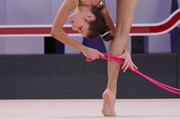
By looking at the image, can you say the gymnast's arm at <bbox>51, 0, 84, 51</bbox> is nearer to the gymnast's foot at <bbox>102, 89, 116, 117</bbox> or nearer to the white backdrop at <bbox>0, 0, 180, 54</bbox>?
the gymnast's foot at <bbox>102, 89, 116, 117</bbox>

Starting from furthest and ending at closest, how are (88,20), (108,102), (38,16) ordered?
(38,16)
(108,102)
(88,20)

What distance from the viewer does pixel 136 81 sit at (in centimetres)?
426

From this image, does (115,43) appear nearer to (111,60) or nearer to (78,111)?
(111,60)

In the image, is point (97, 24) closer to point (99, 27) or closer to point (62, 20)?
point (99, 27)

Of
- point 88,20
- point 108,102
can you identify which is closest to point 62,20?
point 88,20

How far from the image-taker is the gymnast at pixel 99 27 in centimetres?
254

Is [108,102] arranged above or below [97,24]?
below

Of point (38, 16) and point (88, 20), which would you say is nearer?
point (88, 20)

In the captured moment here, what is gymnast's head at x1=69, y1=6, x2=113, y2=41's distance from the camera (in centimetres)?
254

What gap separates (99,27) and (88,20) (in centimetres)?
7

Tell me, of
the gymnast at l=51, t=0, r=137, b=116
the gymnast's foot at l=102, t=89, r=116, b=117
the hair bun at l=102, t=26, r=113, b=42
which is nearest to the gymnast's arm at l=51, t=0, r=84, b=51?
the gymnast at l=51, t=0, r=137, b=116

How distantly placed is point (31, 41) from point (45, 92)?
0.46 meters

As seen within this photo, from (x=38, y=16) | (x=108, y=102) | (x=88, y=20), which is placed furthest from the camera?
(x=38, y=16)

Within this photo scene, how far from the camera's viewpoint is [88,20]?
253cm
